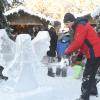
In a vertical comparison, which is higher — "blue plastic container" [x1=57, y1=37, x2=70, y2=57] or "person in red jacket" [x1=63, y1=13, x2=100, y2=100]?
Result: "person in red jacket" [x1=63, y1=13, x2=100, y2=100]

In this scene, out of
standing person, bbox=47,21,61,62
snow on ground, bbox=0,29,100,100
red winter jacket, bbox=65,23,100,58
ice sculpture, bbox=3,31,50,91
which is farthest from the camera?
standing person, bbox=47,21,61,62

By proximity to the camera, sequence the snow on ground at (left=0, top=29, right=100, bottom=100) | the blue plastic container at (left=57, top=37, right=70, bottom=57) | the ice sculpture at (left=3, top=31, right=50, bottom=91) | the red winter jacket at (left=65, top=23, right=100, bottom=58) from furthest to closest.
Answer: the blue plastic container at (left=57, top=37, right=70, bottom=57)
the ice sculpture at (left=3, top=31, right=50, bottom=91)
the snow on ground at (left=0, top=29, right=100, bottom=100)
the red winter jacket at (left=65, top=23, right=100, bottom=58)

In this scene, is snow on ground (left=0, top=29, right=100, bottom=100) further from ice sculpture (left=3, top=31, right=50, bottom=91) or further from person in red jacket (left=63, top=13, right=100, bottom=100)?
person in red jacket (left=63, top=13, right=100, bottom=100)

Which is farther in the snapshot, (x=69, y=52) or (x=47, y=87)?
(x=47, y=87)

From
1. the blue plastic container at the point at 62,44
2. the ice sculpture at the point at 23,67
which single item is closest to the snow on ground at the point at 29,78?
the ice sculpture at the point at 23,67

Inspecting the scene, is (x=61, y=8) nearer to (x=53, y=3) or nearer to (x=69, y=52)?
(x=53, y=3)

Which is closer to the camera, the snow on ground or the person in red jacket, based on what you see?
the person in red jacket

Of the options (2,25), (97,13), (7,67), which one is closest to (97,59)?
(7,67)

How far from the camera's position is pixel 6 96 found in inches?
362

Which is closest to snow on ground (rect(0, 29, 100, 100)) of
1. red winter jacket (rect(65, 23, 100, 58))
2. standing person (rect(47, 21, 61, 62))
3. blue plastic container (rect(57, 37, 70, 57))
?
red winter jacket (rect(65, 23, 100, 58))

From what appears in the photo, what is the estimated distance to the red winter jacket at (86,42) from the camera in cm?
819

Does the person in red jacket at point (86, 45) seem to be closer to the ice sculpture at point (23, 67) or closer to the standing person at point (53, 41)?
the ice sculpture at point (23, 67)

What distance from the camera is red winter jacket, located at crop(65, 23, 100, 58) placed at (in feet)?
26.9

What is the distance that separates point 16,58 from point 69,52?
2305 millimetres
